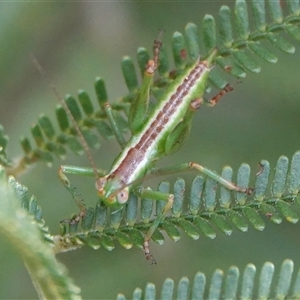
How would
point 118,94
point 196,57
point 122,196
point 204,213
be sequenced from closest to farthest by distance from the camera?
point 204,213 < point 122,196 < point 196,57 < point 118,94

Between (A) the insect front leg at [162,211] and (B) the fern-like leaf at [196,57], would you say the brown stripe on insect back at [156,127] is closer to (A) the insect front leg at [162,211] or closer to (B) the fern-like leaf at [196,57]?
(B) the fern-like leaf at [196,57]

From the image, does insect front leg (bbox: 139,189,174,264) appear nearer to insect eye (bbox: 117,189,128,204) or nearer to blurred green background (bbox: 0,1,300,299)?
insect eye (bbox: 117,189,128,204)

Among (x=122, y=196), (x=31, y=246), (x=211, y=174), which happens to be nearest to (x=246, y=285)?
(x=211, y=174)

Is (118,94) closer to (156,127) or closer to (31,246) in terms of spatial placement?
(156,127)

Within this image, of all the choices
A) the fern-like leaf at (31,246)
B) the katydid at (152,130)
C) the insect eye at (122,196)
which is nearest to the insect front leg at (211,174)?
the katydid at (152,130)

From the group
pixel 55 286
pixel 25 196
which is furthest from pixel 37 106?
pixel 55 286

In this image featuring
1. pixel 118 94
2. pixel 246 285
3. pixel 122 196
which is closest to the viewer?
pixel 246 285
